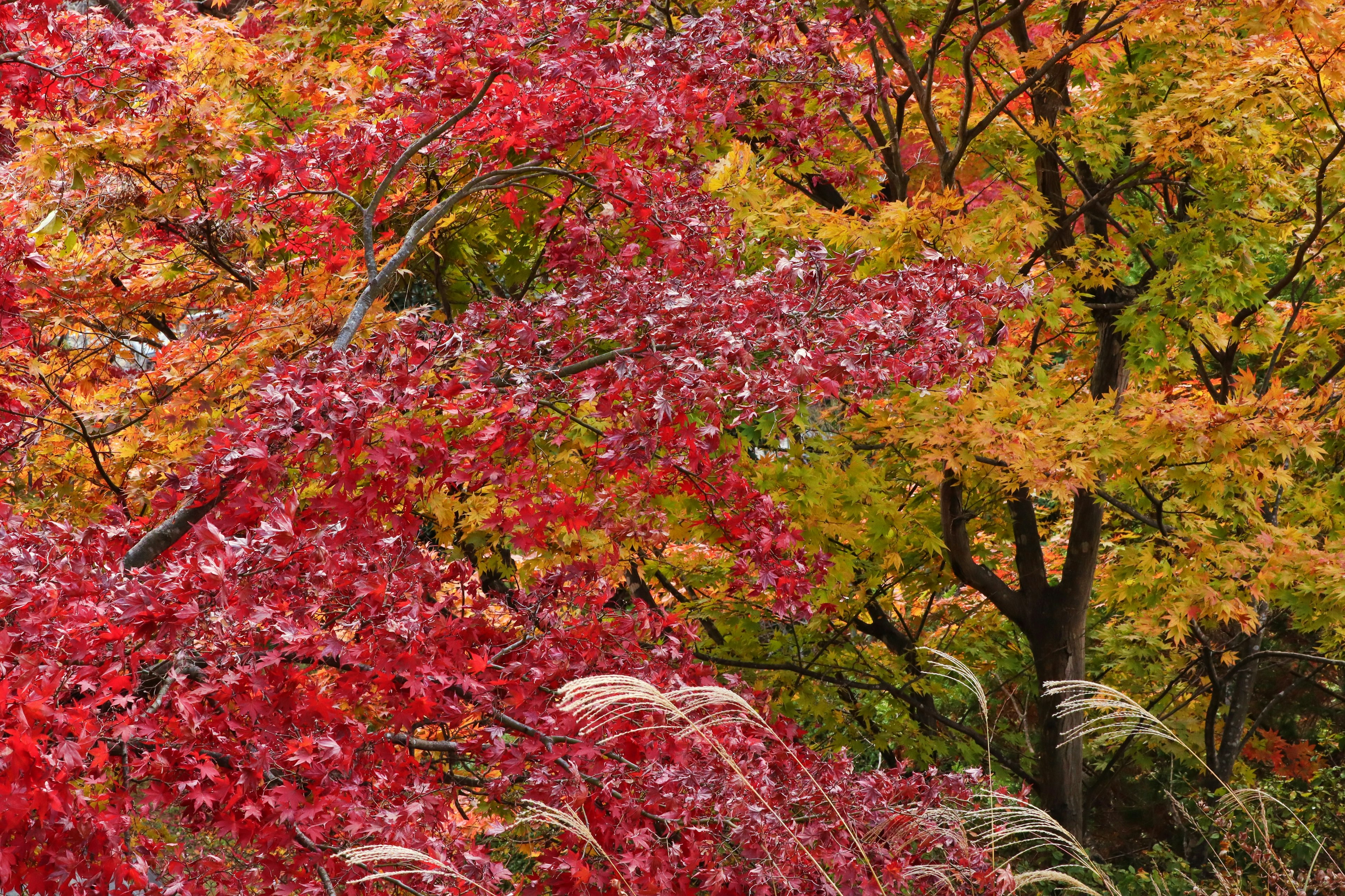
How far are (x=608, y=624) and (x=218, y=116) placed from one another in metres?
3.00

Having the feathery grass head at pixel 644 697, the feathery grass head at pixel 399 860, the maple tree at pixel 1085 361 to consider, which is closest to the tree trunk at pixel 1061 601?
the maple tree at pixel 1085 361

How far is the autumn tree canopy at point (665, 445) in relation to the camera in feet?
8.68

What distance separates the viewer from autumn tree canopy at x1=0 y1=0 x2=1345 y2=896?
8.68ft

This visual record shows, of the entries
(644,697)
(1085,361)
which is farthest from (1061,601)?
(644,697)

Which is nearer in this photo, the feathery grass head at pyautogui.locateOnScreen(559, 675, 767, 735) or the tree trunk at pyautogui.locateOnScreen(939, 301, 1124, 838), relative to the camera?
the feathery grass head at pyautogui.locateOnScreen(559, 675, 767, 735)

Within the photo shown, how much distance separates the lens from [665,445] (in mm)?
3393

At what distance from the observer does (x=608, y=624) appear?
3.55m

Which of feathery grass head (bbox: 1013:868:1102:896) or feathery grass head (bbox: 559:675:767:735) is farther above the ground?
feathery grass head (bbox: 559:675:767:735)

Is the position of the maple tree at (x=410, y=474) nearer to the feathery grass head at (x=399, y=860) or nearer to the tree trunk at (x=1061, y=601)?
the feathery grass head at (x=399, y=860)

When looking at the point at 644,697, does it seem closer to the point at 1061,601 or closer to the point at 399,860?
the point at 399,860

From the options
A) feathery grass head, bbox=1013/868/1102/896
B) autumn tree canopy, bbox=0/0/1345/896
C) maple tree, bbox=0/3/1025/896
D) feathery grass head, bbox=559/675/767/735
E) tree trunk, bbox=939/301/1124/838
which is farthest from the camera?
tree trunk, bbox=939/301/1124/838

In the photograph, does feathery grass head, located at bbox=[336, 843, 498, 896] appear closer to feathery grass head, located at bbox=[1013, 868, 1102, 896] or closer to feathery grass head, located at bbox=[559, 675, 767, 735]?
feathery grass head, located at bbox=[559, 675, 767, 735]

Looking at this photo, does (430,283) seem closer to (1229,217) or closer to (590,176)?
(590,176)

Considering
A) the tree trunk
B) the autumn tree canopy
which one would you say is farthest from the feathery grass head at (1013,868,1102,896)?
the tree trunk
